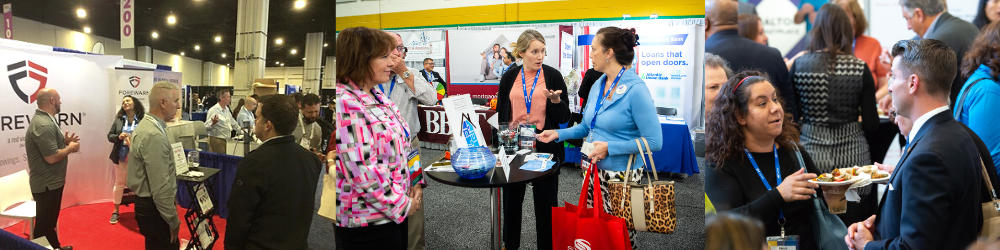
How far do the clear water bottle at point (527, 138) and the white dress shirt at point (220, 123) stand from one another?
45.3 inches

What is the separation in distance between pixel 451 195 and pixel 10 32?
5.23ft

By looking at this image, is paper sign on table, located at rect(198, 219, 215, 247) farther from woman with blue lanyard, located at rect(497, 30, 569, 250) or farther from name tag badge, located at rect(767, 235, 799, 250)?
name tag badge, located at rect(767, 235, 799, 250)

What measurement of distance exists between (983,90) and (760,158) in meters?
0.53

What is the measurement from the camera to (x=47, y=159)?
3.66 feet

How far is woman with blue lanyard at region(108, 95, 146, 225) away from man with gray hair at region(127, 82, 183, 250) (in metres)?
0.02

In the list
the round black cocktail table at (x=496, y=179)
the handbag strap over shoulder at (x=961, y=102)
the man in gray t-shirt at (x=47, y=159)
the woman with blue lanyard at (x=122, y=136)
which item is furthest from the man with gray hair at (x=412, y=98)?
the handbag strap over shoulder at (x=961, y=102)

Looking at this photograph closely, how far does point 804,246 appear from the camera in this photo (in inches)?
42.6

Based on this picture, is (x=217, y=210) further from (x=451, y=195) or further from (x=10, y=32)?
(x=451, y=195)

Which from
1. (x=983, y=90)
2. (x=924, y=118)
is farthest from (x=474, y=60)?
(x=983, y=90)

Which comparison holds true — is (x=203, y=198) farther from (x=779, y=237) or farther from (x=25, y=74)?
(x=779, y=237)

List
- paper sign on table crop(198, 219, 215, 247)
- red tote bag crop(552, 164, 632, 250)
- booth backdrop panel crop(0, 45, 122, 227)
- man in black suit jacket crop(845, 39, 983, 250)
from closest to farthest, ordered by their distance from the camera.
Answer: man in black suit jacket crop(845, 39, 983, 250)
booth backdrop panel crop(0, 45, 122, 227)
paper sign on table crop(198, 219, 215, 247)
red tote bag crop(552, 164, 632, 250)

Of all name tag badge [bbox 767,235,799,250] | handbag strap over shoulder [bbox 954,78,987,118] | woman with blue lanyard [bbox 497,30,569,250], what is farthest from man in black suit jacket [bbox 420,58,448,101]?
handbag strap over shoulder [bbox 954,78,987,118]

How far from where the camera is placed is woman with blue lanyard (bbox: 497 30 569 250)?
1817 mm

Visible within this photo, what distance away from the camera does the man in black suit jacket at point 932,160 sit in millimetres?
933
